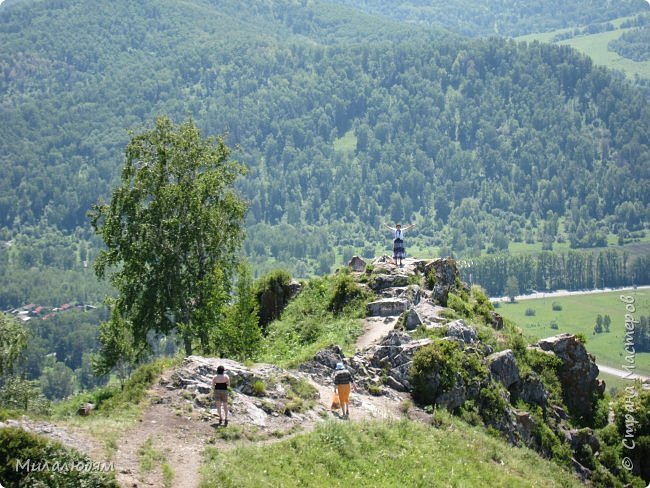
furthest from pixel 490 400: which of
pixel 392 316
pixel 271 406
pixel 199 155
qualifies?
pixel 199 155

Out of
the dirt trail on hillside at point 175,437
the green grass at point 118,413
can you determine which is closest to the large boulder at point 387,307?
the dirt trail on hillside at point 175,437

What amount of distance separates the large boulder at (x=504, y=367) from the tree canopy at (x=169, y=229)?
16341 millimetres

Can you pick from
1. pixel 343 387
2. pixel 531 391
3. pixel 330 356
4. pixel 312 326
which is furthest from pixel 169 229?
pixel 531 391

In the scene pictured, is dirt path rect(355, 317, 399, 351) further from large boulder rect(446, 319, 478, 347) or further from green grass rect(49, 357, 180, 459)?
green grass rect(49, 357, 180, 459)

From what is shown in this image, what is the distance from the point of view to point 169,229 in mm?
57500

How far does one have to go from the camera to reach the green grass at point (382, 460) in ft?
108

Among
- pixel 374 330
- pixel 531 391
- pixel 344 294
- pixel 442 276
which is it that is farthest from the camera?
pixel 442 276

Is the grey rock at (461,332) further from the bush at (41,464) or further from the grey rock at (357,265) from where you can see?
the bush at (41,464)

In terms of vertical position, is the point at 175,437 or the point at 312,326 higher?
the point at 312,326

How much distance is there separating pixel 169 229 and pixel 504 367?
70.6 feet

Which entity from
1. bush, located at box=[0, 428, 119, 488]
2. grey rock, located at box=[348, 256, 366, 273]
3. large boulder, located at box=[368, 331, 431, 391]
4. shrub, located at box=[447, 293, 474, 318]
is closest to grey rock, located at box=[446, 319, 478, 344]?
large boulder, located at box=[368, 331, 431, 391]

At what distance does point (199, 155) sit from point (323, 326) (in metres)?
14.3

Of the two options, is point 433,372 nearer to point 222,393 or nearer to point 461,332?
point 461,332

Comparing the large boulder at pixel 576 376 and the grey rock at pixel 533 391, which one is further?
the large boulder at pixel 576 376
